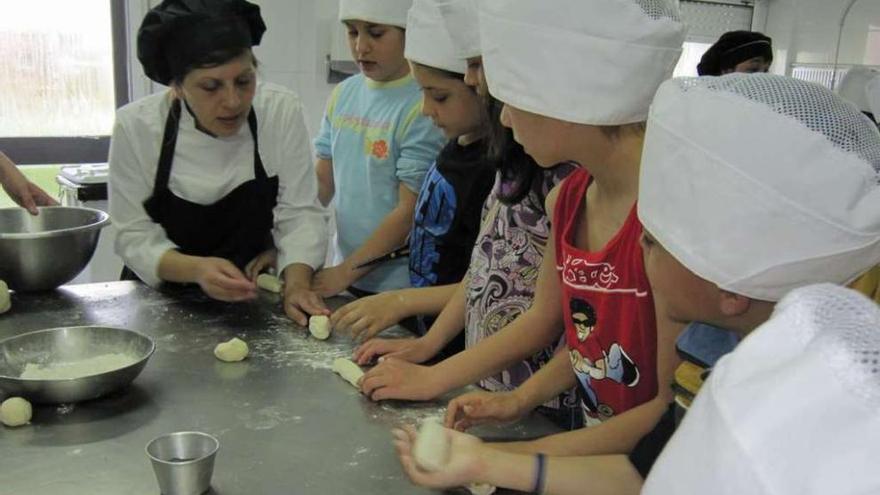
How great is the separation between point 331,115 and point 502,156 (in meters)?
0.84

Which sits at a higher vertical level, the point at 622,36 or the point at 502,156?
the point at 622,36

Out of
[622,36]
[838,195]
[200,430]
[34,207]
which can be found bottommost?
[200,430]

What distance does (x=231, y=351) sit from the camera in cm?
125

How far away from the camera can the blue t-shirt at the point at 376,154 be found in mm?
1743

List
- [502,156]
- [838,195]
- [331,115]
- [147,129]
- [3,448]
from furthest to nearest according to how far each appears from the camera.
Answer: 1. [331,115]
2. [147,129]
3. [502,156]
4. [3,448]
5. [838,195]

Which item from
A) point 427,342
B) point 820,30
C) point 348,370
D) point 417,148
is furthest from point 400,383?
point 820,30

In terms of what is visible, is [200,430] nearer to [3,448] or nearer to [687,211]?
[3,448]

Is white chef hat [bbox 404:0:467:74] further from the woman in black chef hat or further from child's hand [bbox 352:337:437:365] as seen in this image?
child's hand [bbox 352:337:437:365]

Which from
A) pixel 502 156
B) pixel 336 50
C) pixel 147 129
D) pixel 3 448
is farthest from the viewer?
pixel 336 50

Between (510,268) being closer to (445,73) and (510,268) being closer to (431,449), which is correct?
(445,73)

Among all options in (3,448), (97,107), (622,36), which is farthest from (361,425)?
(97,107)

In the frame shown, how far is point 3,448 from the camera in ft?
3.17

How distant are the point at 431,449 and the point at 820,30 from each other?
3.11 metres

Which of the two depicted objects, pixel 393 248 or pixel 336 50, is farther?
pixel 336 50
